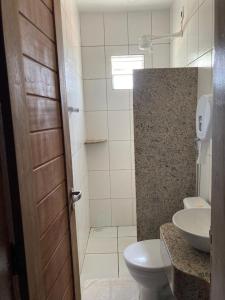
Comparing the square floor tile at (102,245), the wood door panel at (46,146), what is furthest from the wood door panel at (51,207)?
the square floor tile at (102,245)

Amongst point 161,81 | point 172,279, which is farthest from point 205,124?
point 172,279

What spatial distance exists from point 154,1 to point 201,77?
1249 millimetres

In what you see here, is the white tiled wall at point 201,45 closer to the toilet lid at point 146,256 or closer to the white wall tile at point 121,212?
the toilet lid at point 146,256

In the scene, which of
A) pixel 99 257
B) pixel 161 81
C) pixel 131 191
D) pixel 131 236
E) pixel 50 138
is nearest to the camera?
pixel 50 138

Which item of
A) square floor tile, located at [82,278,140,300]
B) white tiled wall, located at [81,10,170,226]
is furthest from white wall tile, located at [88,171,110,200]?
square floor tile, located at [82,278,140,300]

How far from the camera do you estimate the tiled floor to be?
2.30 m

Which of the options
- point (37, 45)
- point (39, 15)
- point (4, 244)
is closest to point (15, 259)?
point (4, 244)

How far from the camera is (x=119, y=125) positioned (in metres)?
3.04

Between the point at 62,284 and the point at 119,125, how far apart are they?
6.83 feet

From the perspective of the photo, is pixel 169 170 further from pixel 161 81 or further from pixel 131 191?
pixel 131 191

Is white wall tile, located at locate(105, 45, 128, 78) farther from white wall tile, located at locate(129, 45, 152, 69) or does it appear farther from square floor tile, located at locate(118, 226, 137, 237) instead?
square floor tile, located at locate(118, 226, 137, 237)

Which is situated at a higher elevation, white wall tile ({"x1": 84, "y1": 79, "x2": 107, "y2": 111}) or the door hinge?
white wall tile ({"x1": 84, "y1": 79, "x2": 107, "y2": 111})

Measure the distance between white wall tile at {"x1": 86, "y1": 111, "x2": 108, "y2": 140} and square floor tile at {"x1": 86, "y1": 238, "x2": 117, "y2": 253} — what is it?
1191 mm

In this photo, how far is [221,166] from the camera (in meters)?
0.66
